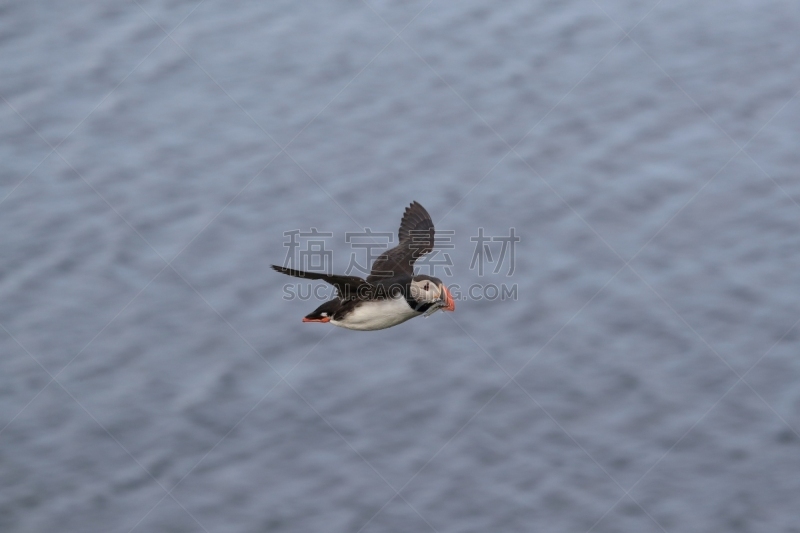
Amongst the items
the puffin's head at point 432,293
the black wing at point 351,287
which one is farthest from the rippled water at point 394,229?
the puffin's head at point 432,293

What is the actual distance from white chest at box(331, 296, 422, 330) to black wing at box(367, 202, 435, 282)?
0.70 meters

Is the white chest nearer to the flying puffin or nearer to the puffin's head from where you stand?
the flying puffin

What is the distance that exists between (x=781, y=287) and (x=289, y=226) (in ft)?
28.3

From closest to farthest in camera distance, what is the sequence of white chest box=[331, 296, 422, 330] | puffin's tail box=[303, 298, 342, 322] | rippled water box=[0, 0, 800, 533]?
white chest box=[331, 296, 422, 330], puffin's tail box=[303, 298, 342, 322], rippled water box=[0, 0, 800, 533]

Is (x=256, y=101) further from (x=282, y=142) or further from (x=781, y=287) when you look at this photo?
(x=781, y=287)

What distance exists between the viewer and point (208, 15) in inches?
1161

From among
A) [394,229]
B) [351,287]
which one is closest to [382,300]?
[351,287]

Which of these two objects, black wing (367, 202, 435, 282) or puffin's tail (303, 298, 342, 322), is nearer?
puffin's tail (303, 298, 342, 322)

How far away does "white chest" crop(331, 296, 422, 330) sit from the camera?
16719 millimetres

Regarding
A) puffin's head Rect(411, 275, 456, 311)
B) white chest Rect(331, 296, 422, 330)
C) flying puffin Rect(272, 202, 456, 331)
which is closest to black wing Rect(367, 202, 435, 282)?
flying puffin Rect(272, 202, 456, 331)

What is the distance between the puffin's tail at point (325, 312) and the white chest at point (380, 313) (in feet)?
0.74

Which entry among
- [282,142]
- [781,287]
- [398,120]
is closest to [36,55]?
[282,142]

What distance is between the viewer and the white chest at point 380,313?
16719 millimetres

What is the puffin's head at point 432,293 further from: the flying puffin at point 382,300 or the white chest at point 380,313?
the white chest at point 380,313
